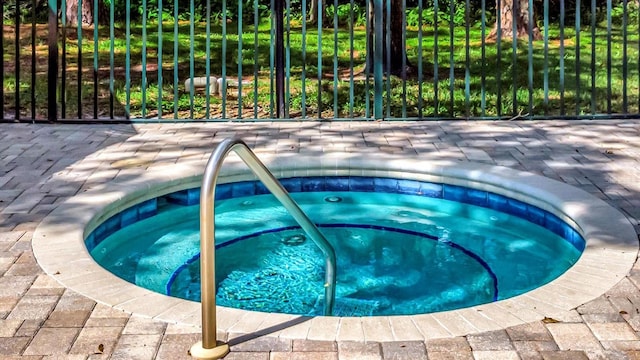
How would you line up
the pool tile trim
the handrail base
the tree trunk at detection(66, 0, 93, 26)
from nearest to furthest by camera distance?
the handrail base < the pool tile trim < the tree trunk at detection(66, 0, 93, 26)

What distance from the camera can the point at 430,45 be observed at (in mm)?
15305

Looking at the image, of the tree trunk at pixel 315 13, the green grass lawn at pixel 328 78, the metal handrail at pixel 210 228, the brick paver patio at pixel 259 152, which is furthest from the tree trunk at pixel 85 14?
the metal handrail at pixel 210 228

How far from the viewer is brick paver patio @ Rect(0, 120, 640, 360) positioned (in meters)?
3.31

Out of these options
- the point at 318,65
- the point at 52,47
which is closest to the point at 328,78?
the point at 318,65

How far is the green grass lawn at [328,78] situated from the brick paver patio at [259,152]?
696 millimetres

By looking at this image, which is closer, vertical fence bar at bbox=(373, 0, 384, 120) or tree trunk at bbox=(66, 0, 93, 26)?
vertical fence bar at bbox=(373, 0, 384, 120)

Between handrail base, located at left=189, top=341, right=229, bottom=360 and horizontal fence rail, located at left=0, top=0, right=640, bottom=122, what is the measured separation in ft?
17.2

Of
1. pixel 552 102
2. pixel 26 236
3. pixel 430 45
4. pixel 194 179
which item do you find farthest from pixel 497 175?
pixel 430 45

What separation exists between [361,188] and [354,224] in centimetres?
51

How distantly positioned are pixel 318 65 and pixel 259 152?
72.7 inches

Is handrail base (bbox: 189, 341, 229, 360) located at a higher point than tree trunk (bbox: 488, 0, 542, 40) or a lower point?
lower

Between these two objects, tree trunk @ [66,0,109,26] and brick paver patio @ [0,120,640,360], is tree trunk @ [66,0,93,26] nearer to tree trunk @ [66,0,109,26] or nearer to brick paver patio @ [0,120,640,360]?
tree trunk @ [66,0,109,26]

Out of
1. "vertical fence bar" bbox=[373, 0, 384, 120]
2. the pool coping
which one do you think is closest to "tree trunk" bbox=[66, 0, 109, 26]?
"vertical fence bar" bbox=[373, 0, 384, 120]

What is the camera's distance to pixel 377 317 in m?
3.64
